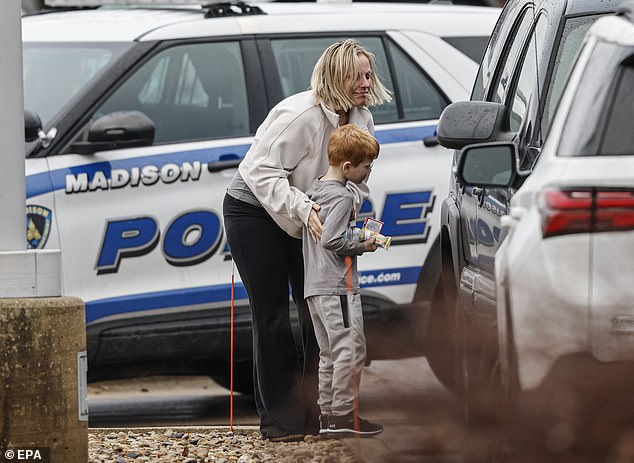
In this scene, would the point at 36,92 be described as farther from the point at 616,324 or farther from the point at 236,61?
the point at 616,324

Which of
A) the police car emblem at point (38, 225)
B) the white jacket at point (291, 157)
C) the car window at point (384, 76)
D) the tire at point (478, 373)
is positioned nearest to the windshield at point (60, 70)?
the police car emblem at point (38, 225)

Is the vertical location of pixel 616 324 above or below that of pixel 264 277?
above

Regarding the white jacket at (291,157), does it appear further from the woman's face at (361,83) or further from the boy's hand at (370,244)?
the boy's hand at (370,244)

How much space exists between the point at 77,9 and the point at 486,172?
4959 millimetres

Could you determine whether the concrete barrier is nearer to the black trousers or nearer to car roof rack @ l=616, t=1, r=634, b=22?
the black trousers

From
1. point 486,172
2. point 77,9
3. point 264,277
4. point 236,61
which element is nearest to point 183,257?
point 236,61

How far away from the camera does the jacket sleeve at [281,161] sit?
18.7ft

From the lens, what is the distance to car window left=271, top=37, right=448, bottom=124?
798cm

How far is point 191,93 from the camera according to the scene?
7844 millimetres

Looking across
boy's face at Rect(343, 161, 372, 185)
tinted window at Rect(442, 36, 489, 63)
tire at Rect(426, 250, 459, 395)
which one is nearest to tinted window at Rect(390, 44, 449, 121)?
tinted window at Rect(442, 36, 489, 63)

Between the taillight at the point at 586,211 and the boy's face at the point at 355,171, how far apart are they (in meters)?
1.93

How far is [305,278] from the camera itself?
5.81 meters

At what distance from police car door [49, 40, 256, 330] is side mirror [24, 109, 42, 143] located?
0.52 ft

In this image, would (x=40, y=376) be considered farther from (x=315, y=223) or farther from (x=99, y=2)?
(x=99, y=2)
